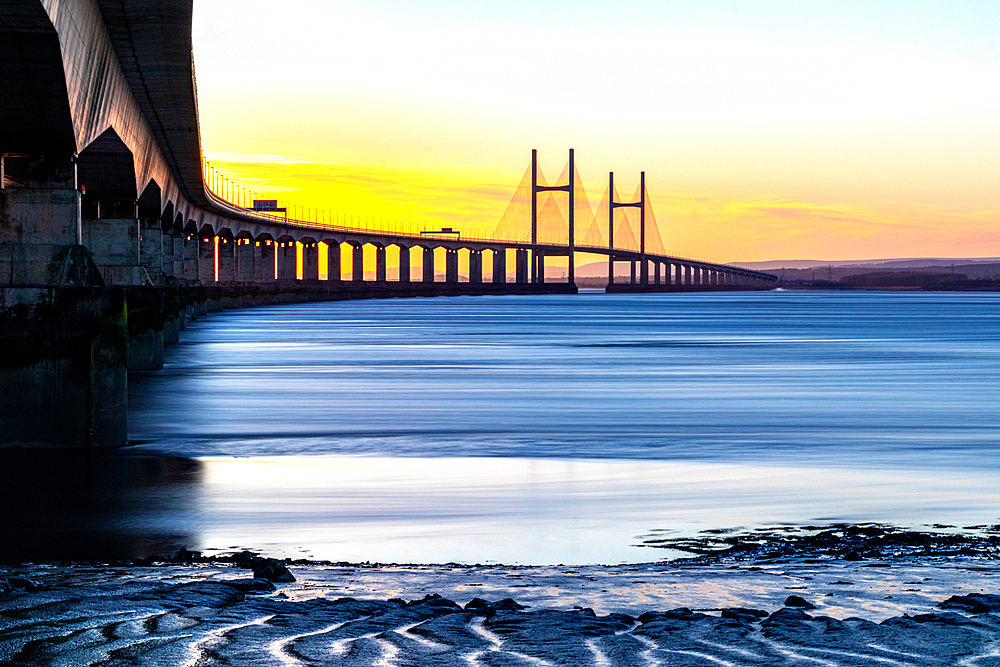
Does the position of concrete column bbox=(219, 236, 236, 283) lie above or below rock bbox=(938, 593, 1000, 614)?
above

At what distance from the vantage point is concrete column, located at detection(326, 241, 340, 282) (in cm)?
16650

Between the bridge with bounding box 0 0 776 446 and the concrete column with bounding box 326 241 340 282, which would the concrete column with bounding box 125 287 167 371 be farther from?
the concrete column with bounding box 326 241 340 282

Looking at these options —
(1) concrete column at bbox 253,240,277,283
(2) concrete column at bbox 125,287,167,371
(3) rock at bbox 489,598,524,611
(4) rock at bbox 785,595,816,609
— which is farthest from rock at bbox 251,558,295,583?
(1) concrete column at bbox 253,240,277,283

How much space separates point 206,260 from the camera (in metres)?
114

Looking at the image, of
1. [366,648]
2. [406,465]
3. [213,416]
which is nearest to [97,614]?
[366,648]

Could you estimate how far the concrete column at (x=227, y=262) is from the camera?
128125mm

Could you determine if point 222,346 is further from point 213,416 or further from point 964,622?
Result: point 964,622

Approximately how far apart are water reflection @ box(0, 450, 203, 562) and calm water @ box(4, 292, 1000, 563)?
48 millimetres

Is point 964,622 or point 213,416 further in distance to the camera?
point 213,416

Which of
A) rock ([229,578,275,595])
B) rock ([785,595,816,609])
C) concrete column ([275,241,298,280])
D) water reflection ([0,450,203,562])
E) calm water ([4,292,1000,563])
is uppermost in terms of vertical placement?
concrete column ([275,241,298,280])

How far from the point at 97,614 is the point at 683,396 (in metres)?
19.6

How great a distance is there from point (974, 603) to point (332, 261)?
162205mm

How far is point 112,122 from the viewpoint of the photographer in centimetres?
2439

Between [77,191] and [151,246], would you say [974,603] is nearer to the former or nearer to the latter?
[77,191]
